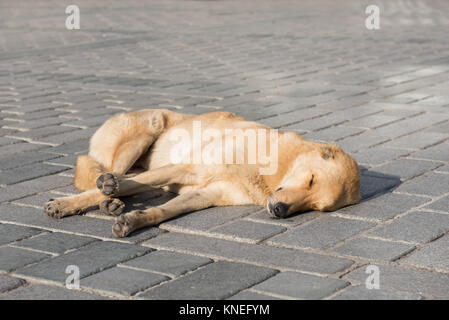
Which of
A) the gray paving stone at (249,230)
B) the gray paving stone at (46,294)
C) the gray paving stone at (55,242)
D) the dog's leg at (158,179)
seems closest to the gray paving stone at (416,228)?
the gray paving stone at (249,230)

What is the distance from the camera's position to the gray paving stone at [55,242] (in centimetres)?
475

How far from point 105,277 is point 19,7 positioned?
2171cm

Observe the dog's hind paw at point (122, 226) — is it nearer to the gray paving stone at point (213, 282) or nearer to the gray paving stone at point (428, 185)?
the gray paving stone at point (213, 282)

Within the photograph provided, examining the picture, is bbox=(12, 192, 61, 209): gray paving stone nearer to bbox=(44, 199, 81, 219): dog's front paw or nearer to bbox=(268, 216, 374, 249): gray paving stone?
bbox=(44, 199, 81, 219): dog's front paw

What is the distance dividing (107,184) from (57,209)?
39 centimetres

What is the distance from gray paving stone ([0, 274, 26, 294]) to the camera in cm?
412

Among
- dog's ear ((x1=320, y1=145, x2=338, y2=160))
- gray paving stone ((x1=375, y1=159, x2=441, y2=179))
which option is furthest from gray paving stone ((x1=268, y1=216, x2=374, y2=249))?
gray paving stone ((x1=375, y1=159, x2=441, y2=179))

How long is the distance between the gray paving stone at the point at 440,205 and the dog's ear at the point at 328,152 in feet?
2.63

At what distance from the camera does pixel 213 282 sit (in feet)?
13.7

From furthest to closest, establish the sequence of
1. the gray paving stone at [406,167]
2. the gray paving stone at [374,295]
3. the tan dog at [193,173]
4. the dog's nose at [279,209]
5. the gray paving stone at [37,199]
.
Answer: the gray paving stone at [406,167], the gray paving stone at [37,199], the tan dog at [193,173], the dog's nose at [279,209], the gray paving stone at [374,295]

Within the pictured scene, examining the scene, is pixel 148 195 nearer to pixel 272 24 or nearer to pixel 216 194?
pixel 216 194

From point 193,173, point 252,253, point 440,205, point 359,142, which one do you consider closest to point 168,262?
point 252,253

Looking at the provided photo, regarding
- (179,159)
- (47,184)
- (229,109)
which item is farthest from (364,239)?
(229,109)

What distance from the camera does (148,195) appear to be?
19.5ft
